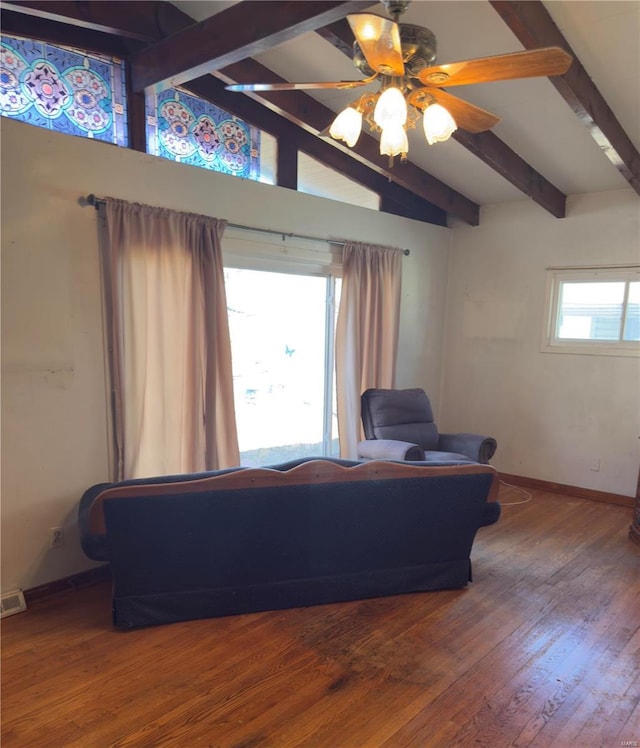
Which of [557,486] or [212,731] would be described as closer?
[212,731]

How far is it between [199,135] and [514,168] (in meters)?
2.36

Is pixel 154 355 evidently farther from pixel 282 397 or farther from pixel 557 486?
pixel 557 486

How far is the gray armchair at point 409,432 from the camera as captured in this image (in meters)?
3.90

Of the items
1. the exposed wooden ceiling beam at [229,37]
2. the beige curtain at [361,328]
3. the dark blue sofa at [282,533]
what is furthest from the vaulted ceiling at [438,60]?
the dark blue sofa at [282,533]

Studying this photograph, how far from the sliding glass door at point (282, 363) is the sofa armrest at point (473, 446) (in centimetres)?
101

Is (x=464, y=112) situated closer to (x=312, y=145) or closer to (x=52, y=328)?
(x=312, y=145)

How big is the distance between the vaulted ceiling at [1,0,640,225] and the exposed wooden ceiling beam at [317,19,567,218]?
0.04 ft

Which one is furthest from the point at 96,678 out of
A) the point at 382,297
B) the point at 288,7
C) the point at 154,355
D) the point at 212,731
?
the point at 382,297

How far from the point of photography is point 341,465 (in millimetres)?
2535

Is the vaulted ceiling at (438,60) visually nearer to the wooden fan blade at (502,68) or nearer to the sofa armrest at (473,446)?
the wooden fan blade at (502,68)

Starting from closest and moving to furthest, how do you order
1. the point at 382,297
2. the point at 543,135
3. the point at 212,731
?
the point at 212,731, the point at 543,135, the point at 382,297

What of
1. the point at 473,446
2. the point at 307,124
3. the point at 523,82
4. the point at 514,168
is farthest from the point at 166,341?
the point at 514,168

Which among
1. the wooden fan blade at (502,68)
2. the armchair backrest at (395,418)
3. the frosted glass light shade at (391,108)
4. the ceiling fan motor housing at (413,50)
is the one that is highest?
the ceiling fan motor housing at (413,50)

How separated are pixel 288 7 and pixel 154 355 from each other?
1.91 m
